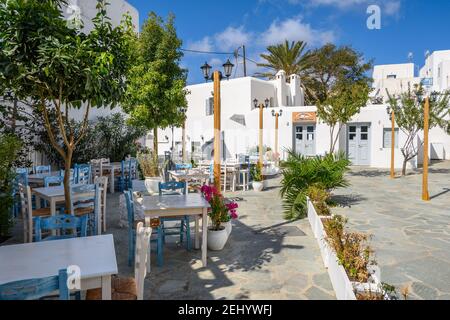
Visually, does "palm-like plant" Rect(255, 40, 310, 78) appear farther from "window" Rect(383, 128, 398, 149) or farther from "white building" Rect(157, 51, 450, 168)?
"window" Rect(383, 128, 398, 149)

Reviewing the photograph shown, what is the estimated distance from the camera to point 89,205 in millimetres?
5598

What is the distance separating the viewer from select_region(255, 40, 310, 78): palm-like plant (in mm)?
24734

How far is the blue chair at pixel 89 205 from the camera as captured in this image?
5250 mm

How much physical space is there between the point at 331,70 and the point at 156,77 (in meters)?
21.1

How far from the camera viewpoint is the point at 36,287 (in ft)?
5.94

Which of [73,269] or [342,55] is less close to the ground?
[342,55]

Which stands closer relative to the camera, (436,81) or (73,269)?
(73,269)

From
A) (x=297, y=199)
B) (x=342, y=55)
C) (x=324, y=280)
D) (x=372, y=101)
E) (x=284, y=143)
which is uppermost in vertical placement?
(x=342, y=55)

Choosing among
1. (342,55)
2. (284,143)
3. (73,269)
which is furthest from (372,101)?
(73,269)

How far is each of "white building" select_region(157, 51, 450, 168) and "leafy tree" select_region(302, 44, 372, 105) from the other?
3227mm

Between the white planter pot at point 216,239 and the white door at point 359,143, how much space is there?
47.7 ft

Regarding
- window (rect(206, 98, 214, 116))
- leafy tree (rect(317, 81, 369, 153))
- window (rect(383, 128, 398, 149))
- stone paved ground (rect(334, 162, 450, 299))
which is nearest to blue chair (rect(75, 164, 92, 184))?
stone paved ground (rect(334, 162, 450, 299))
